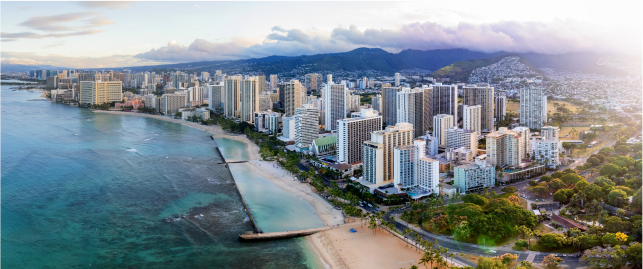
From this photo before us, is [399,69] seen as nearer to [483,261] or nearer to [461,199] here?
[461,199]

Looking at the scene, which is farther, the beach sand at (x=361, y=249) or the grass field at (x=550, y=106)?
the grass field at (x=550, y=106)

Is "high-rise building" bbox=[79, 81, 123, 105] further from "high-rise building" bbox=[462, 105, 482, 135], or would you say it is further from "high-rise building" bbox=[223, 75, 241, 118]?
"high-rise building" bbox=[462, 105, 482, 135]

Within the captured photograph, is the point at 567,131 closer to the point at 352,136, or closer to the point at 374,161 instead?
the point at 352,136

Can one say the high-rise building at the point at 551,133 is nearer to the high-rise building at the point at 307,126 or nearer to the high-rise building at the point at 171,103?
the high-rise building at the point at 307,126

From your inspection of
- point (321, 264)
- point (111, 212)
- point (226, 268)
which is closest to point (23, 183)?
point (111, 212)

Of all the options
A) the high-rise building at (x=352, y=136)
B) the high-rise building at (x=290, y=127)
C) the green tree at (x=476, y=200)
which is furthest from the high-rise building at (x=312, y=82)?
the green tree at (x=476, y=200)

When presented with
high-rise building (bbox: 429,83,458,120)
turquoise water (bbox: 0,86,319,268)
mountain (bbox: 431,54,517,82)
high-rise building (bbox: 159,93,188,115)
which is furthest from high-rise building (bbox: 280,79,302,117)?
mountain (bbox: 431,54,517,82)

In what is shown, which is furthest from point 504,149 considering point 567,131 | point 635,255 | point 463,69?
point 463,69
